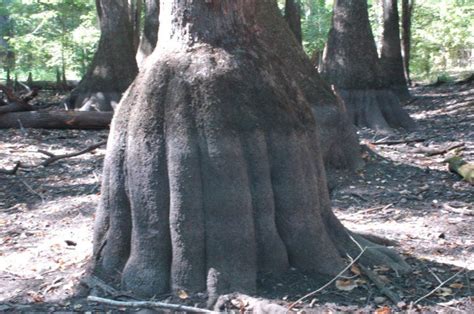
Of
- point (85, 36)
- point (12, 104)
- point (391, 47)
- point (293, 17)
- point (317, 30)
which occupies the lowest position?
point (12, 104)

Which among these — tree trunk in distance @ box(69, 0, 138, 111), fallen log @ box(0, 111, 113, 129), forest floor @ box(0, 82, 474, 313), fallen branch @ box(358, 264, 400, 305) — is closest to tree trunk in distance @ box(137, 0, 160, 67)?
tree trunk in distance @ box(69, 0, 138, 111)

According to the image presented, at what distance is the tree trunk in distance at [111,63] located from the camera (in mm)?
14883

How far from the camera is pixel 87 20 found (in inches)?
1113

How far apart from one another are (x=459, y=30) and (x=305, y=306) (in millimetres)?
30456

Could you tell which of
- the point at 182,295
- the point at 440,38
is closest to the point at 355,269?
the point at 182,295

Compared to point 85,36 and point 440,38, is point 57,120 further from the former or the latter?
point 440,38

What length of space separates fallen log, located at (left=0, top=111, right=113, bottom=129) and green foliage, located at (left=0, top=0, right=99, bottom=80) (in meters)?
12.7

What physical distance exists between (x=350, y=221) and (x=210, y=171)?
2.76 metres

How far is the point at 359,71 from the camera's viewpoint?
42.8 feet

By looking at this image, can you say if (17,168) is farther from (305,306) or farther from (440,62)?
(440,62)

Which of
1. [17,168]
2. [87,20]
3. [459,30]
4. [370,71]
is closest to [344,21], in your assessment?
[370,71]

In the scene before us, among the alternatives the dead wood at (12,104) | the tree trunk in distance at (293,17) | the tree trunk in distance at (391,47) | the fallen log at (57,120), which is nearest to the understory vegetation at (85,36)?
the tree trunk in distance at (293,17)

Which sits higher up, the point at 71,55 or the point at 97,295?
the point at 71,55

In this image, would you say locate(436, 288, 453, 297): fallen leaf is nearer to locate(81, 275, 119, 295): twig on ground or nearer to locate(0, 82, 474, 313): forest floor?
locate(0, 82, 474, 313): forest floor
